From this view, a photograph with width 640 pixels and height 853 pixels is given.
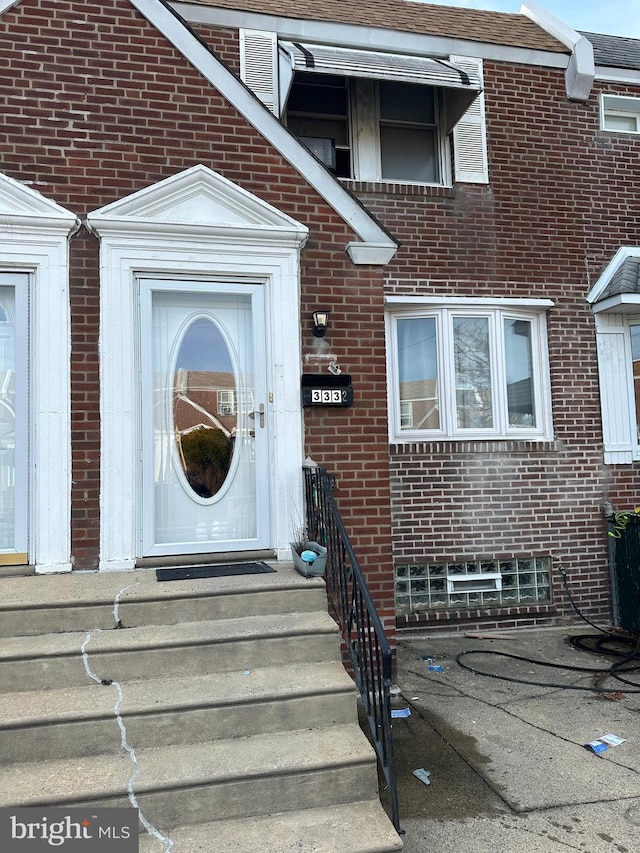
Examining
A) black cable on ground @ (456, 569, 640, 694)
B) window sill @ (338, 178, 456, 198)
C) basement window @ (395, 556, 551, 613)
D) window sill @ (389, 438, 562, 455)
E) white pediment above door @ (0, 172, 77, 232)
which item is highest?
window sill @ (338, 178, 456, 198)

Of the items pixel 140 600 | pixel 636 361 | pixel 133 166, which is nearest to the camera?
pixel 140 600

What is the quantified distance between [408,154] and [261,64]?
1.80 m

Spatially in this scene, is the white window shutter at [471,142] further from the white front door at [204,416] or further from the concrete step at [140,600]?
the concrete step at [140,600]

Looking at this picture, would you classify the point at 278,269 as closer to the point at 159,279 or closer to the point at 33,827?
the point at 159,279

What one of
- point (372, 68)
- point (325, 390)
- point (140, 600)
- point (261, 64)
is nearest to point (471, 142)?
point (372, 68)

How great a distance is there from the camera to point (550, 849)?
2904 mm

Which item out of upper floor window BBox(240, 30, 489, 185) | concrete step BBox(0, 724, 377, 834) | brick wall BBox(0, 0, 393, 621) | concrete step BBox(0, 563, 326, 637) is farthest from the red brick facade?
concrete step BBox(0, 724, 377, 834)

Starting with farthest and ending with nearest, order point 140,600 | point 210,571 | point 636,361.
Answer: point 636,361 → point 210,571 → point 140,600

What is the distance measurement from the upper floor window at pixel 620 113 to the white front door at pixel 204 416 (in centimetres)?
525

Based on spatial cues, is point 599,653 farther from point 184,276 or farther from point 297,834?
point 184,276

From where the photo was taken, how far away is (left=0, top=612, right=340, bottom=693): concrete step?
330 centimetres

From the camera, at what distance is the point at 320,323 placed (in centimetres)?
485

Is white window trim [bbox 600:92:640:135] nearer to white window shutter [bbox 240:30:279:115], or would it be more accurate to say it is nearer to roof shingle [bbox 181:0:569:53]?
roof shingle [bbox 181:0:569:53]

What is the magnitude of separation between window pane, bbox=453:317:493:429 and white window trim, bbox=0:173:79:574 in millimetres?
4055
